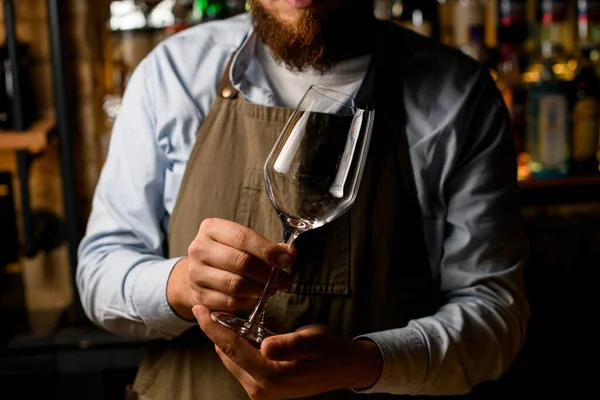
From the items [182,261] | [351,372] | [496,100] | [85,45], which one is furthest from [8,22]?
[351,372]

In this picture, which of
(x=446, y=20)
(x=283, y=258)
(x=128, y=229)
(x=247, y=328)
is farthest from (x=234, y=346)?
(x=446, y=20)

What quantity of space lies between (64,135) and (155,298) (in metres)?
1.03

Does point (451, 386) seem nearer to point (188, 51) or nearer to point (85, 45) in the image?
point (188, 51)

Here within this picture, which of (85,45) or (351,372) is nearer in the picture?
(351,372)

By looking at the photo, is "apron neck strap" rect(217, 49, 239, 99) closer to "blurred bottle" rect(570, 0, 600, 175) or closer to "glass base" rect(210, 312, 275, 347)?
"glass base" rect(210, 312, 275, 347)

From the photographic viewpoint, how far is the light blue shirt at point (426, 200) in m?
1.16

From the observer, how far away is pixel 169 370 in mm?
1248

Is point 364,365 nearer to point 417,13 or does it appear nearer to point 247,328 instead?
point 247,328

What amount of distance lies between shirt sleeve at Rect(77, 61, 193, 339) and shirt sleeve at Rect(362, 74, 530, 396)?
14.4 inches

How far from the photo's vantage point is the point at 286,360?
35.9 inches

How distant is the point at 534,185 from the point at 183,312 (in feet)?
3.83

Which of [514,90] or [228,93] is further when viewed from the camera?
[514,90]

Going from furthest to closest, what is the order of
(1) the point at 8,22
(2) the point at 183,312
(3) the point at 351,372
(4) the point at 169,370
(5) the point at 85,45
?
(5) the point at 85,45, (1) the point at 8,22, (4) the point at 169,370, (2) the point at 183,312, (3) the point at 351,372

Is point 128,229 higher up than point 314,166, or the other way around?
point 314,166
